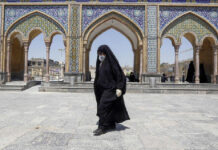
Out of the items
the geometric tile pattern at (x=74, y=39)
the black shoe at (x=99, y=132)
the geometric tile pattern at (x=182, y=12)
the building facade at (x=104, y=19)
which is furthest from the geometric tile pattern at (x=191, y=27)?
the black shoe at (x=99, y=132)

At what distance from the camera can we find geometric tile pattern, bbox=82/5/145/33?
1138 cm

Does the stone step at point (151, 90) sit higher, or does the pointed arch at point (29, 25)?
the pointed arch at point (29, 25)

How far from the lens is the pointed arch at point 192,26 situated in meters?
11.2

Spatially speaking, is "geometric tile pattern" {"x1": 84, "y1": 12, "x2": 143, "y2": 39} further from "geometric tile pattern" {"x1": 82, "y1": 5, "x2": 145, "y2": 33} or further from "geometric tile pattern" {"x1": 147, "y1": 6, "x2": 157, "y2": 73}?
"geometric tile pattern" {"x1": 147, "y1": 6, "x2": 157, "y2": 73}

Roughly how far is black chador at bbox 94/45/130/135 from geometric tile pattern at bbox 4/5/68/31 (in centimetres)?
940

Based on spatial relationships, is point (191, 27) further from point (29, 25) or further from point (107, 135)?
point (107, 135)

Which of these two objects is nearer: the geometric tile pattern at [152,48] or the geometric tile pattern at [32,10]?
the geometric tile pattern at [152,48]

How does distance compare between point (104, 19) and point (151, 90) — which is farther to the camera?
point (104, 19)

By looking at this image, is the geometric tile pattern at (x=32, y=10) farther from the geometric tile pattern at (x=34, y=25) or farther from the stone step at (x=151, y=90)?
the stone step at (x=151, y=90)

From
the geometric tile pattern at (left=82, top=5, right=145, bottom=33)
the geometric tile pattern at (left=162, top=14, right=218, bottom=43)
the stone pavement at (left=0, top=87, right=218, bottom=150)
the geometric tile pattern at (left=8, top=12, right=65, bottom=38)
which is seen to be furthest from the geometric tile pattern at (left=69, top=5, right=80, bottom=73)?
the stone pavement at (left=0, top=87, right=218, bottom=150)

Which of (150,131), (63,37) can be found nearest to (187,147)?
(150,131)

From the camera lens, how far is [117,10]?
11.4 m

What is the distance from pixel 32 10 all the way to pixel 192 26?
34.5ft

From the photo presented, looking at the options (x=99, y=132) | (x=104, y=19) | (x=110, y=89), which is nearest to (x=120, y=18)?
(x=104, y=19)
